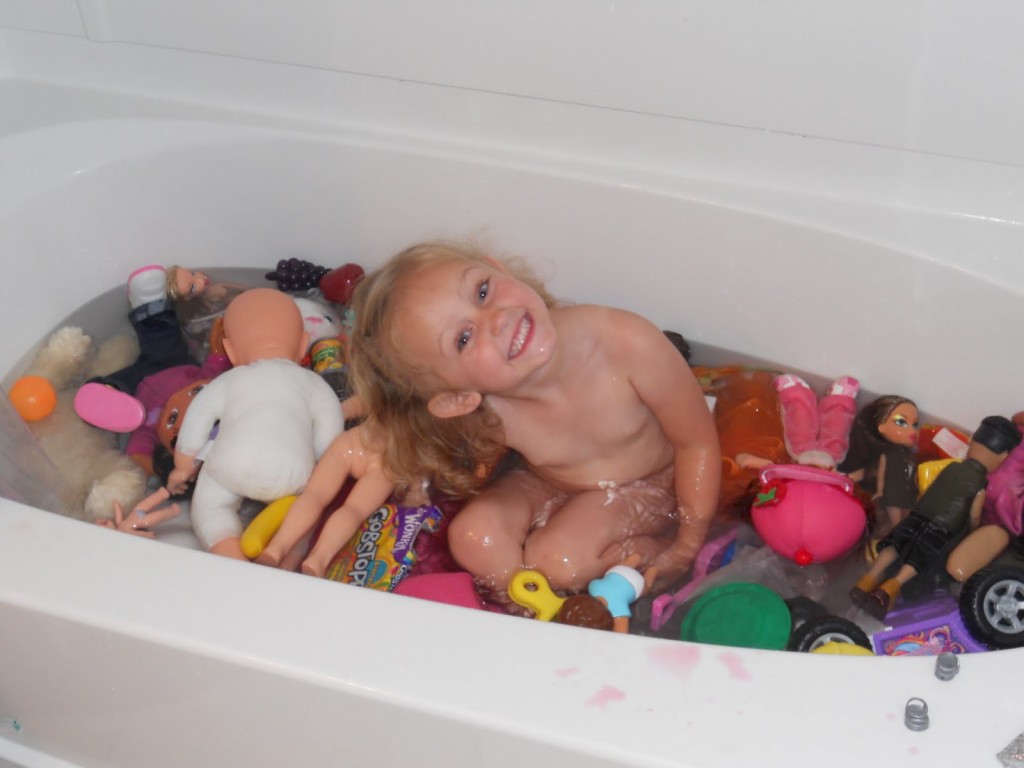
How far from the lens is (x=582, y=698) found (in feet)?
2.62

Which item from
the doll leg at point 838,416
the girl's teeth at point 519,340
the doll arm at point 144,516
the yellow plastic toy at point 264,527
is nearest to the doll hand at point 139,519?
the doll arm at point 144,516

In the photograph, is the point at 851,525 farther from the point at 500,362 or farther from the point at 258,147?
the point at 258,147

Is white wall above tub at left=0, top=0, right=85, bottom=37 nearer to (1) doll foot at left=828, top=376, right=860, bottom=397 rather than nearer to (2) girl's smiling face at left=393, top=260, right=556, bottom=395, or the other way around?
(2) girl's smiling face at left=393, top=260, right=556, bottom=395

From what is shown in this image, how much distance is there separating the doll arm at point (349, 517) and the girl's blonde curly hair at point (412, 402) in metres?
0.02

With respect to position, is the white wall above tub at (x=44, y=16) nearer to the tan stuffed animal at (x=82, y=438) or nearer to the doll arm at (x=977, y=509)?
the tan stuffed animal at (x=82, y=438)

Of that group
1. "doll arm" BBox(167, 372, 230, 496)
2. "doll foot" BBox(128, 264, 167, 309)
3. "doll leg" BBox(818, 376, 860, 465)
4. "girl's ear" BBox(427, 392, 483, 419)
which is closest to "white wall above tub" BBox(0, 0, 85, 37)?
"doll foot" BBox(128, 264, 167, 309)

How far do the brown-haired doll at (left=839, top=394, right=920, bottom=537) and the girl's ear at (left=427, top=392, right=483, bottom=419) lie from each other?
48cm

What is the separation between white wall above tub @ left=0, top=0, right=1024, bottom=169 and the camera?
3.85ft

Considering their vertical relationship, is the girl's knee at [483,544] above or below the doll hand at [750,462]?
below

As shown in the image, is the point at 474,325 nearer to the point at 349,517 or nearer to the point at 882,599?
the point at 349,517

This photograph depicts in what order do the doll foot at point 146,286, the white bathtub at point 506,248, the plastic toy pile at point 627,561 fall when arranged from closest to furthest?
the white bathtub at point 506,248 < the plastic toy pile at point 627,561 < the doll foot at point 146,286

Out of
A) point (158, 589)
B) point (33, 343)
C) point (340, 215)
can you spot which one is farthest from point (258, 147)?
point (158, 589)

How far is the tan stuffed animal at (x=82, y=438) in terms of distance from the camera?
1298mm

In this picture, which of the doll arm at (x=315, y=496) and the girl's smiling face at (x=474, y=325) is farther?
the doll arm at (x=315, y=496)
